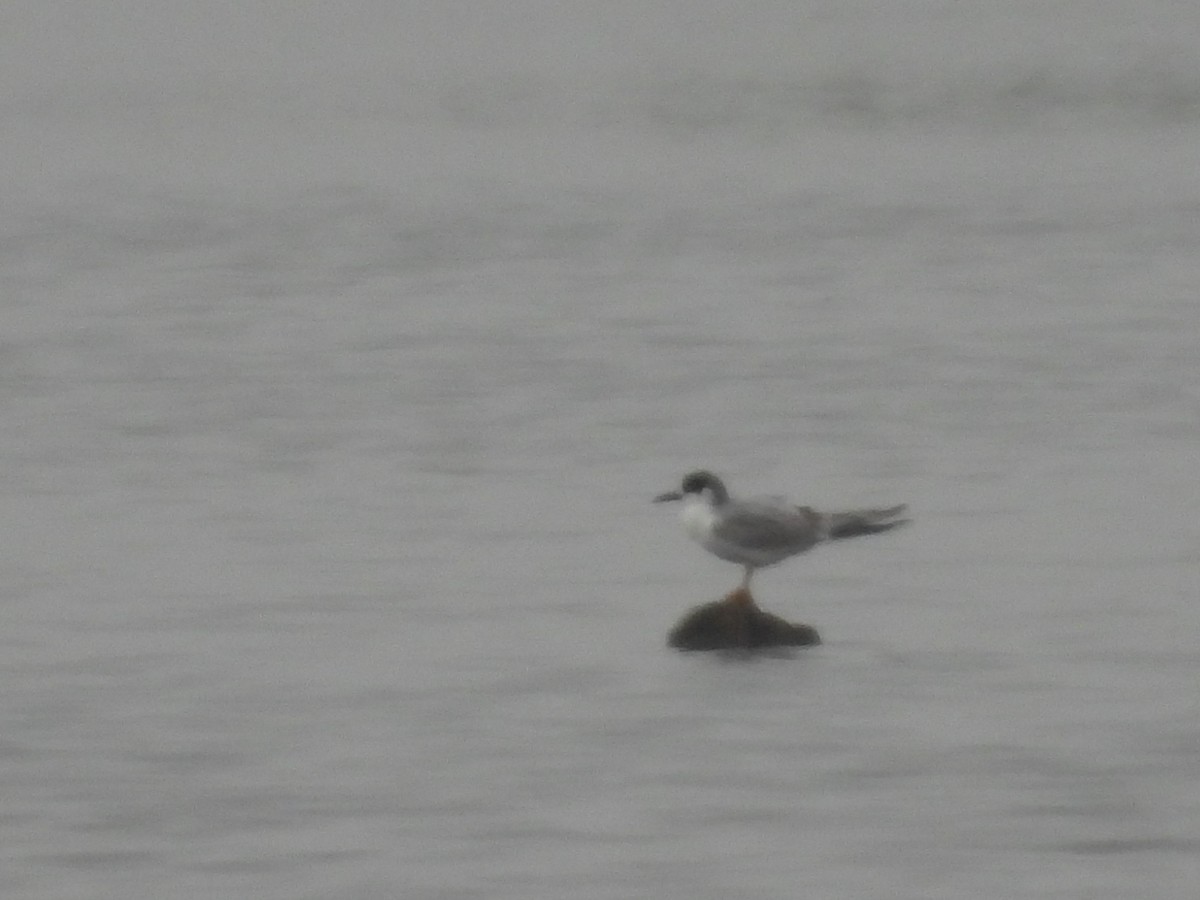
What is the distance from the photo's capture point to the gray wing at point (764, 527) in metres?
15.7

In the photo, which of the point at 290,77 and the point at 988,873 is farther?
the point at 290,77

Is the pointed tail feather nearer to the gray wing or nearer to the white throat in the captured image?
the gray wing

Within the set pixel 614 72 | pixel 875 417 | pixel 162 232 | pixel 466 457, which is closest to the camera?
pixel 466 457

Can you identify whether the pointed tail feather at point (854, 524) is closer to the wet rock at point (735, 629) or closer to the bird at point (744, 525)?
the bird at point (744, 525)

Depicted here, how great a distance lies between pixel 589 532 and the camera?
63.5ft

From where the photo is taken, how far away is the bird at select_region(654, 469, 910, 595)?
15664mm

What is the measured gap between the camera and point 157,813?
42.4 feet

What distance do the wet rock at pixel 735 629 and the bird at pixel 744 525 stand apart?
0.13 metres

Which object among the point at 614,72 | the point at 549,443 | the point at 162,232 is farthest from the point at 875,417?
the point at 614,72

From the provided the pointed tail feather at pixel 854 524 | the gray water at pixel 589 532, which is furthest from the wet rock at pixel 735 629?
the pointed tail feather at pixel 854 524

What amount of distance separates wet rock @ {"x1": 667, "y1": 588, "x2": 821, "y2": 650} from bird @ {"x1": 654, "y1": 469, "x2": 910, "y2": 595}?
0.13 meters

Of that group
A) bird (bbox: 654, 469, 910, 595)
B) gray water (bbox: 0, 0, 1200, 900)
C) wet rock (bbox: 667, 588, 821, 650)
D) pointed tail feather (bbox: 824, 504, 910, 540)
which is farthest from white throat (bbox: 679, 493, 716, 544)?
pointed tail feather (bbox: 824, 504, 910, 540)

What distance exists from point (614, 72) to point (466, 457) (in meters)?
52.2

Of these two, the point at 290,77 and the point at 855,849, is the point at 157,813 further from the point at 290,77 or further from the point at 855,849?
the point at 290,77
